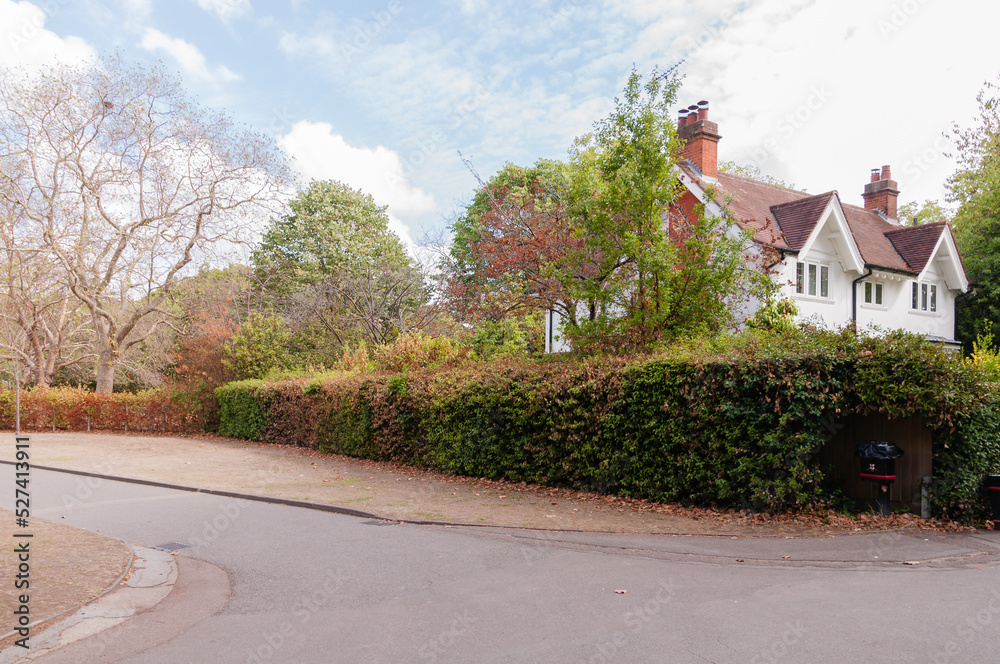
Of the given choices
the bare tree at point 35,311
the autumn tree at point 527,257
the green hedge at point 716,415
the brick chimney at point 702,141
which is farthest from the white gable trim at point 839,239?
the bare tree at point 35,311

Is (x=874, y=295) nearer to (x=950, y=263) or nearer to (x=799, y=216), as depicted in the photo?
(x=950, y=263)

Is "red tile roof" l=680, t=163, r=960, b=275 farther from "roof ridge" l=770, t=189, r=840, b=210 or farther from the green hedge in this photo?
the green hedge

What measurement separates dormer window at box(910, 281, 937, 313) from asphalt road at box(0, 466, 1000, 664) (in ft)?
75.0

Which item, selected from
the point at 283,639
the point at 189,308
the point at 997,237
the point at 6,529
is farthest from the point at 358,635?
the point at 997,237

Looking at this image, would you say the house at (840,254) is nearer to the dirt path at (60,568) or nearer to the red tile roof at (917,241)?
the red tile roof at (917,241)

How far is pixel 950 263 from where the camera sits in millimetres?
27984

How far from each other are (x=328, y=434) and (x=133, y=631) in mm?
14154

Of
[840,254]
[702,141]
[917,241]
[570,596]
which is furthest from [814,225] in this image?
[570,596]

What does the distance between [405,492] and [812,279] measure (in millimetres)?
18347

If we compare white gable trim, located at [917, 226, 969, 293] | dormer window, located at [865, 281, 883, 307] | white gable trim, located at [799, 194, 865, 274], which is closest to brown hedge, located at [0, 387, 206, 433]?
white gable trim, located at [799, 194, 865, 274]

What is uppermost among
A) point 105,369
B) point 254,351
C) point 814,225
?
point 814,225

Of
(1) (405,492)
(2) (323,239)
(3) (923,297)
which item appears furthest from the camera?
(2) (323,239)

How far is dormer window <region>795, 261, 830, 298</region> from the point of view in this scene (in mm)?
23047

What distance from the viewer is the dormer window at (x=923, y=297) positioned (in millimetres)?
27797
